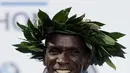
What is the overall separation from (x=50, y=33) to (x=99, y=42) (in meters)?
0.22

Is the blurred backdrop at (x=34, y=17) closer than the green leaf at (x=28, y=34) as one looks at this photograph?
No

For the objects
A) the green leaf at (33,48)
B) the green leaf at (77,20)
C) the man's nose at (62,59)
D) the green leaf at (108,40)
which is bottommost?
the man's nose at (62,59)

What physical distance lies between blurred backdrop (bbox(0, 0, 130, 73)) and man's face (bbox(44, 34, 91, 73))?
875mm

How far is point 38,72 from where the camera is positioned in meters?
3.19

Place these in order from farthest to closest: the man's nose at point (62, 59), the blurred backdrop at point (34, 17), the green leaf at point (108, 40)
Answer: the blurred backdrop at point (34, 17)
the green leaf at point (108, 40)
the man's nose at point (62, 59)

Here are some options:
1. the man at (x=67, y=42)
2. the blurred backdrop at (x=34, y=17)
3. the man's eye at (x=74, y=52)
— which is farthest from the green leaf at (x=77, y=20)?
the blurred backdrop at (x=34, y=17)

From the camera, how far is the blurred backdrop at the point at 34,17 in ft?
10.4

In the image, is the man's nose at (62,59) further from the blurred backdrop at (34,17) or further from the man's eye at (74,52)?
the blurred backdrop at (34,17)

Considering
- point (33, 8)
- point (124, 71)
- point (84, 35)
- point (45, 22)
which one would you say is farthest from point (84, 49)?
point (33, 8)

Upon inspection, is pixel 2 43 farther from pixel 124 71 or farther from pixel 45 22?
pixel 45 22

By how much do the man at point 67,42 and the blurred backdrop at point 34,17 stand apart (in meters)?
0.75

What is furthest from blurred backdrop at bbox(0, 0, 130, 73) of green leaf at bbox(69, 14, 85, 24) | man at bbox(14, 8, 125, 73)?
green leaf at bbox(69, 14, 85, 24)

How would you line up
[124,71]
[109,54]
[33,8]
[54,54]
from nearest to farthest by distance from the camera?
[54,54], [109,54], [124,71], [33,8]

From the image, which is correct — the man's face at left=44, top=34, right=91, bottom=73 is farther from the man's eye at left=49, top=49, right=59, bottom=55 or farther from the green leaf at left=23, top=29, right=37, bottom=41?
the green leaf at left=23, top=29, right=37, bottom=41
